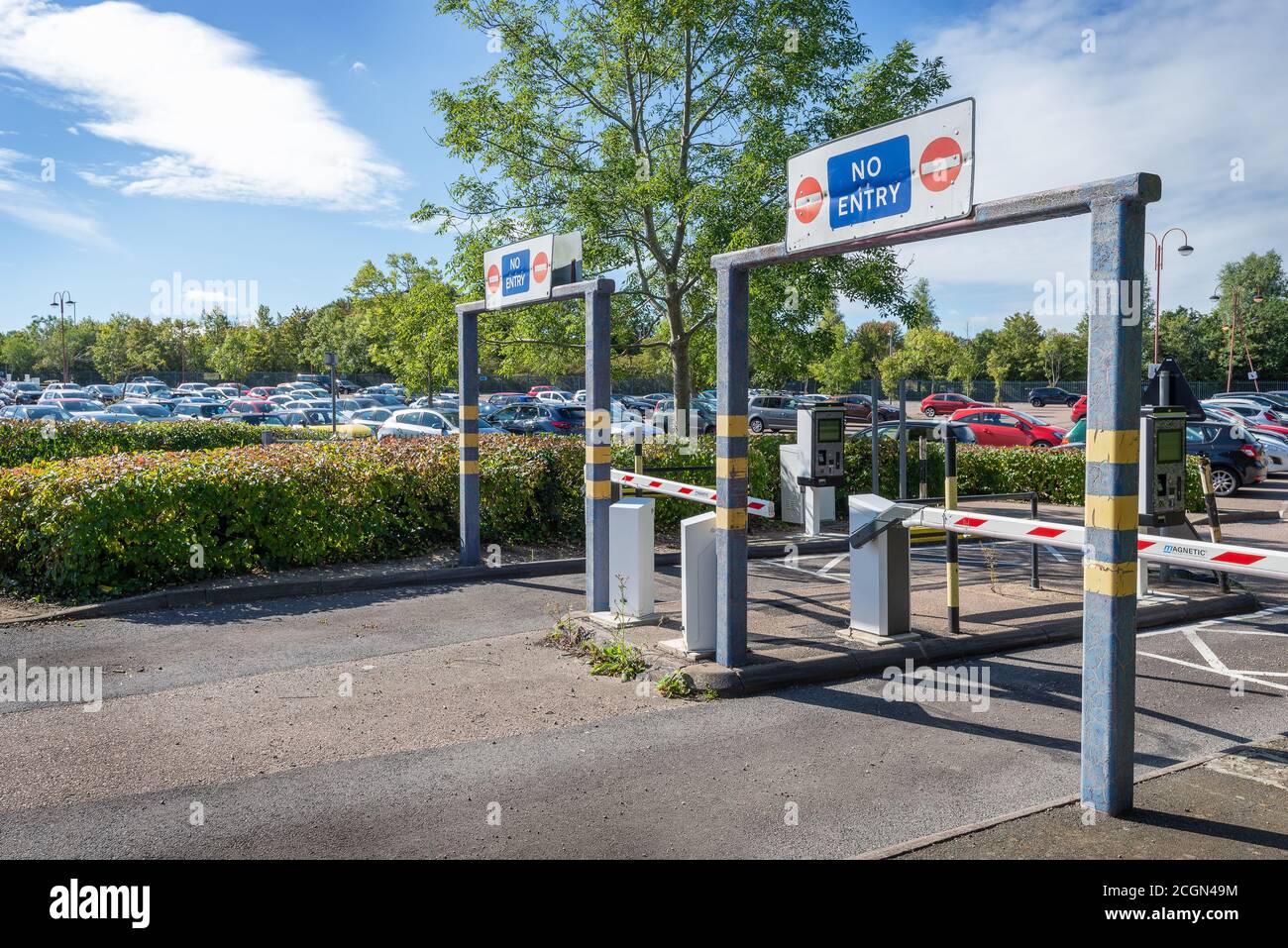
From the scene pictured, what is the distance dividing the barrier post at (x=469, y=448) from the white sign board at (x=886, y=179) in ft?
18.0

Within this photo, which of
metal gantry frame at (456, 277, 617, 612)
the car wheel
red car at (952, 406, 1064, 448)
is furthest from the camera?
red car at (952, 406, 1064, 448)

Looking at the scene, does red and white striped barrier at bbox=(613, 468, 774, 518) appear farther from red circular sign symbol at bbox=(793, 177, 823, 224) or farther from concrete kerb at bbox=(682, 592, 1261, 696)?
red circular sign symbol at bbox=(793, 177, 823, 224)

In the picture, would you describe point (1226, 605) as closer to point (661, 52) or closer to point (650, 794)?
point (650, 794)

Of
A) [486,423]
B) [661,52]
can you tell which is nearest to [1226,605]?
[661,52]

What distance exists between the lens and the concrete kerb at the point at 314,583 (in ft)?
28.6

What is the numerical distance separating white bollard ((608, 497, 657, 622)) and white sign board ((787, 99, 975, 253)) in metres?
2.75

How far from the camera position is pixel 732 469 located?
6.65 m

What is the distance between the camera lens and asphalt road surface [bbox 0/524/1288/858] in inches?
175

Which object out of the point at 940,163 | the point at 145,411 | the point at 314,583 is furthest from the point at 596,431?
the point at 145,411

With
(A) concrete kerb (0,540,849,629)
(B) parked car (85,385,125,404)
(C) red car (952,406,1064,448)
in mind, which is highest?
(B) parked car (85,385,125,404)

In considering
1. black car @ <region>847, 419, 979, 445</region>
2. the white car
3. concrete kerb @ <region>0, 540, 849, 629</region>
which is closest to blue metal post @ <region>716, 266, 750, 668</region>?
concrete kerb @ <region>0, 540, 849, 629</region>

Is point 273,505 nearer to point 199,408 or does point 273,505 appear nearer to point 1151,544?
point 1151,544
